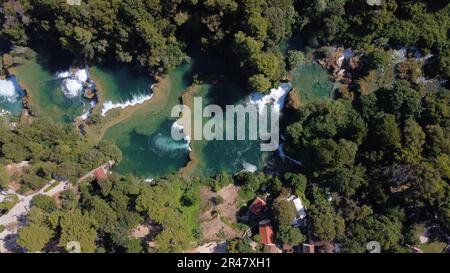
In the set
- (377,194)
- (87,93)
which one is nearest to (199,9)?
(87,93)

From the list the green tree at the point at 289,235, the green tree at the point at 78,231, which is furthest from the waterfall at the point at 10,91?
the green tree at the point at 289,235

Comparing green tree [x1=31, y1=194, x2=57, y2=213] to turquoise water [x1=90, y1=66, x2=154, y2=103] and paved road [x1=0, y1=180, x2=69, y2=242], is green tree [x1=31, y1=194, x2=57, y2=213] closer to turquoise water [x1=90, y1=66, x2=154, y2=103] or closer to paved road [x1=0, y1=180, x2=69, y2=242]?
paved road [x1=0, y1=180, x2=69, y2=242]

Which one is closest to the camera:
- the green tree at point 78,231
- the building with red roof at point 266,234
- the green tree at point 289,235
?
the green tree at point 78,231

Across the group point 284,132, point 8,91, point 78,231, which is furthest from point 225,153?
point 8,91

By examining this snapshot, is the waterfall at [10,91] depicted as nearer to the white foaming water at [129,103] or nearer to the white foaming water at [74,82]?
the white foaming water at [74,82]

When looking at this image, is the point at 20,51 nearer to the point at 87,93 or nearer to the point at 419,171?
the point at 87,93

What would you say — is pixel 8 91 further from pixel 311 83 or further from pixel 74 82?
pixel 311 83

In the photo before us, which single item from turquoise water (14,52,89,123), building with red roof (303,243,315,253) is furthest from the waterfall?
building with red roof (303,243,315,253)
